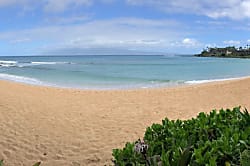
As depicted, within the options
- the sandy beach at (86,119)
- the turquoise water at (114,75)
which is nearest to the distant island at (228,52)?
the turquoise water at (114,75)

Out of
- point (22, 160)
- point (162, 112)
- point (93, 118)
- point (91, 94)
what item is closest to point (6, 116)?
point (93, 118)

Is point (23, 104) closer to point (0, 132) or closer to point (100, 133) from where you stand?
point (0, 132)

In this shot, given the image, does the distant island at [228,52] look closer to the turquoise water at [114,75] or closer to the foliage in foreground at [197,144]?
the turquoise water at [114,75]

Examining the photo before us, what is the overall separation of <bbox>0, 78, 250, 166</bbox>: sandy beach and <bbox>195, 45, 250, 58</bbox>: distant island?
329 feet

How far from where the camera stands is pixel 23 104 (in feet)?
33.4

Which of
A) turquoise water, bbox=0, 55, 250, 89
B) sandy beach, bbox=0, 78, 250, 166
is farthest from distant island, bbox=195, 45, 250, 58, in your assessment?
sandy beach, bbox=0, 78, 250, 166

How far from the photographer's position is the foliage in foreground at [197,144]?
2076 millimetres

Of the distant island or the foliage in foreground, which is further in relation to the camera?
the distant island

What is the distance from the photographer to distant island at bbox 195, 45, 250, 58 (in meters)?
114

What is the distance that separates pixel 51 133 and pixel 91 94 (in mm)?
6841

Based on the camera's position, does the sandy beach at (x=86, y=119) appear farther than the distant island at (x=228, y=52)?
No

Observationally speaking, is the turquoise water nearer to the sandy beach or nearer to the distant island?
the sandy beach

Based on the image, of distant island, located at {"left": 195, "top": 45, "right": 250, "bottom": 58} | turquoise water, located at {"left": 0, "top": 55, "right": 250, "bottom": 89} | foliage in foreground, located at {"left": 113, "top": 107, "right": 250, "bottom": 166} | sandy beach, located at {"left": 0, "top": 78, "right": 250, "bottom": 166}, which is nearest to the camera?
foliage in foreground, located at {"left": 113, "top": 107, "right": 250, "bottom": 166}

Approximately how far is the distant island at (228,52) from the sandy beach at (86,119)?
3953 inches
